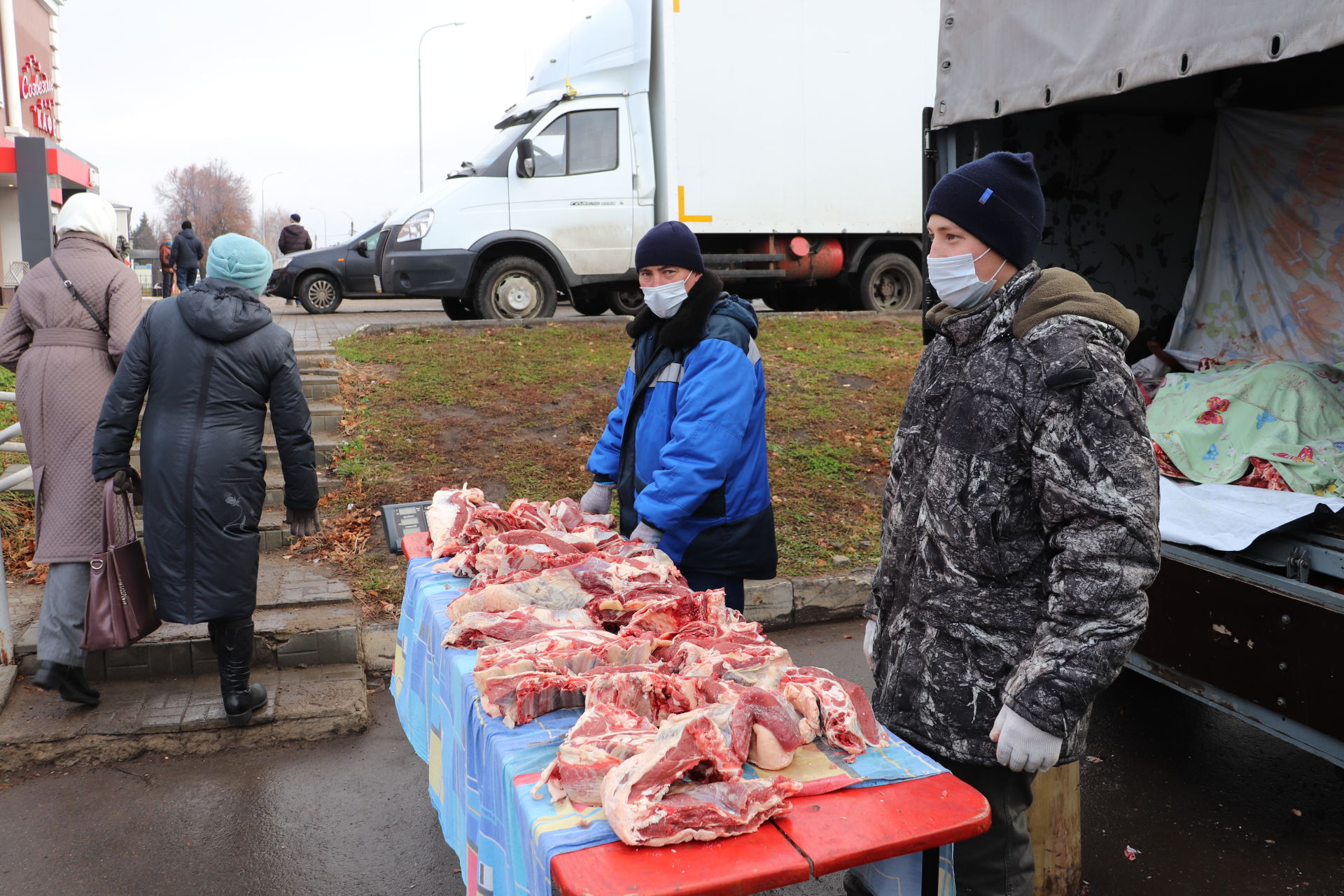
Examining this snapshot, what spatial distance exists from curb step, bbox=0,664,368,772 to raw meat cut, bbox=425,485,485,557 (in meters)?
1.16

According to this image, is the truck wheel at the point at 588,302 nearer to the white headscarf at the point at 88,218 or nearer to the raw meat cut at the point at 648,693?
the white headscarf at the point at 88,218

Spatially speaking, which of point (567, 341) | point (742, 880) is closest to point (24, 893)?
point (742, 880)

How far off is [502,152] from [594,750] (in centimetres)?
1107

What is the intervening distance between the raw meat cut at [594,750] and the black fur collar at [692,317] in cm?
170

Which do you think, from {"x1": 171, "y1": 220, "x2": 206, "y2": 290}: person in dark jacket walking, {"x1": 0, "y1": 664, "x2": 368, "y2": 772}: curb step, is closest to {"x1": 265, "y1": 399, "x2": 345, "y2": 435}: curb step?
{"x1": 0, "y1": 664, "x2": 368, "y2": 772}: curb step

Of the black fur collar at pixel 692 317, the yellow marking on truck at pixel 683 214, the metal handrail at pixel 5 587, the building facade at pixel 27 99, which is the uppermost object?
the building facade at pixel 27 99

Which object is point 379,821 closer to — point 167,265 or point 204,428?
point 204,428

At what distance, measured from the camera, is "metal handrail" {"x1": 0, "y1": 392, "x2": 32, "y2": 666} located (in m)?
4.55

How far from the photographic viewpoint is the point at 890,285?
1422 cm

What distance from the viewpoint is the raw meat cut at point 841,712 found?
209cm

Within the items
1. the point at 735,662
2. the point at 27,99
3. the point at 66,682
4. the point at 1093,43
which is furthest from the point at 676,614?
the point at 27,99

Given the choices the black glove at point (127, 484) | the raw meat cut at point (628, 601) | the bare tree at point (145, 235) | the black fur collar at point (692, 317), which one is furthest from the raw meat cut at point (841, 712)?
the bare tree at point (145, 235)

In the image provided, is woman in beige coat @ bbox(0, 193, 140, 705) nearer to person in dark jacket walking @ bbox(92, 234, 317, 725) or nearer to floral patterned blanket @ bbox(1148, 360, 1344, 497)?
person in dark jacket walking @ bbox(92, 234, 317, 725)

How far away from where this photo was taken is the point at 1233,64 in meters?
3.16
